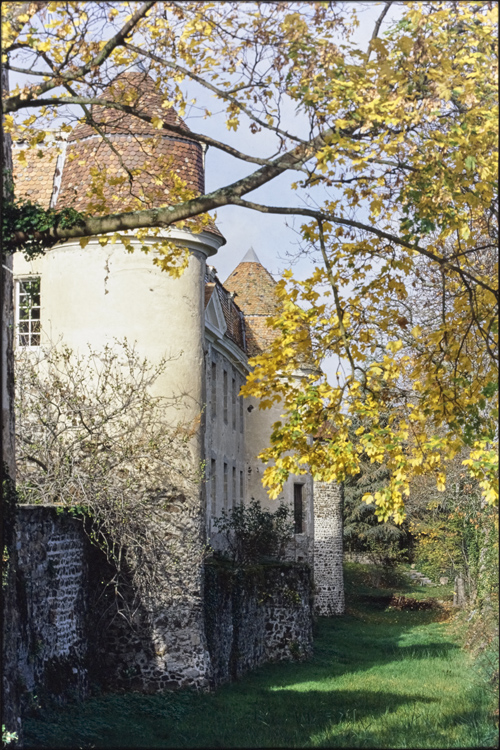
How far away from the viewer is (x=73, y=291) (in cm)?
A: 1683

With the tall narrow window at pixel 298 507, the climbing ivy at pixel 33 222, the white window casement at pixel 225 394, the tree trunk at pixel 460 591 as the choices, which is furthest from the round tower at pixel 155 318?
the tree trunk at pixel 460 591

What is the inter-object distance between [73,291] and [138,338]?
4.79ft

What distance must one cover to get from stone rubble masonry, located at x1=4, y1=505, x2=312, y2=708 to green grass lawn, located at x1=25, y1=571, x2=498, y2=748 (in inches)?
17.2

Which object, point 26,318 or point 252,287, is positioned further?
point 252,287

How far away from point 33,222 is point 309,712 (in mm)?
8413

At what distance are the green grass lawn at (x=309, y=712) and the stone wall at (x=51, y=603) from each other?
1.53 ft

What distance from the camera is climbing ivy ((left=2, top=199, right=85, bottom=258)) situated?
8.96 metres

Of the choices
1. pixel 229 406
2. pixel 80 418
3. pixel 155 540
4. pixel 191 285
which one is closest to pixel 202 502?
pixel 155 540

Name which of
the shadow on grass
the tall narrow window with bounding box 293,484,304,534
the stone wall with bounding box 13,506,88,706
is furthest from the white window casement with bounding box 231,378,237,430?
the stone wall with bounding box 13,506,88,706

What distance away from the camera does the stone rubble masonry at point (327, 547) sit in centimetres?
3531

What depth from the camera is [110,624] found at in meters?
15.5

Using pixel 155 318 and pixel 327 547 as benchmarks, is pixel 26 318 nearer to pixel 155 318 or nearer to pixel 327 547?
pixel 155 318

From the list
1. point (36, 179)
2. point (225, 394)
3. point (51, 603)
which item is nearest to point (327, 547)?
point (225, 394)

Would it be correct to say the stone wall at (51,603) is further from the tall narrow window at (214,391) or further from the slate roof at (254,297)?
the slate roof at (254,297)
